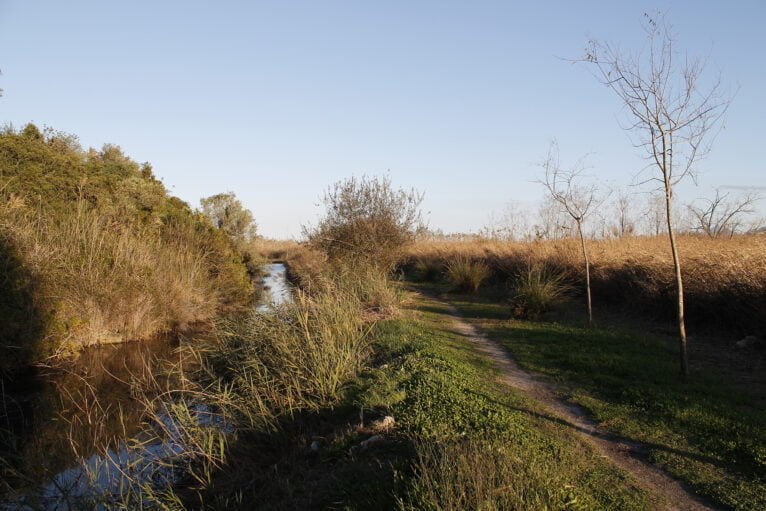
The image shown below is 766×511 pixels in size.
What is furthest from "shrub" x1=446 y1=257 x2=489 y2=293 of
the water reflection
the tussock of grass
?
the tussock of grass

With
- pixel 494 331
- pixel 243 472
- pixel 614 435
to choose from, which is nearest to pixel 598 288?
pixel 494 331

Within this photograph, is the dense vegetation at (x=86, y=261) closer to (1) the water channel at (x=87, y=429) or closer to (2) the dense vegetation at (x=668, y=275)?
(1) the water channel at (x=87, y=429)

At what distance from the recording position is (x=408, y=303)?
52.2 feet

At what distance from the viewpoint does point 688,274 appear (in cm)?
1168

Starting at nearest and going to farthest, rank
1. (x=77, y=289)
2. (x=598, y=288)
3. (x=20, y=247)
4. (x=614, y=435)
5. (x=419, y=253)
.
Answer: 1. (x=614, y=435)
2. (x=20, y=247)
3. (x=77, y=289)
4. (x=598, y=288)
5. (x=419, y=253)

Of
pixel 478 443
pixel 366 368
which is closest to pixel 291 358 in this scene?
pixel 366 368

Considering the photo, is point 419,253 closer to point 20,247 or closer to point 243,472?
point 20,247

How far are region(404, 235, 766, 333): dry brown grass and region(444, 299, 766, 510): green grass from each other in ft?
6.33

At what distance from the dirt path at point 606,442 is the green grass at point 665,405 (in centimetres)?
14

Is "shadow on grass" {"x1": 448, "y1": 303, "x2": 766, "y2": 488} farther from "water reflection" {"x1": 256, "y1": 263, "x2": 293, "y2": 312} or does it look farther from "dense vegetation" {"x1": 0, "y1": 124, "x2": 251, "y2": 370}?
"dense vegetation" {"x1": 0, "y1": 124, "x2": 251, "y2": 370}

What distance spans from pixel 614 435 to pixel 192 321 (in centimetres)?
1437

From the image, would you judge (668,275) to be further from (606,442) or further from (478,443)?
(478,443)

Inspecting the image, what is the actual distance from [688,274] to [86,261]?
16.0 metres

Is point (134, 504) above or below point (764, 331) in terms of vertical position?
below
